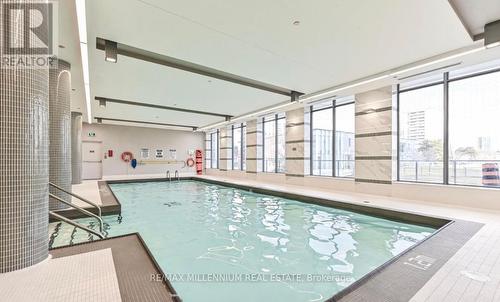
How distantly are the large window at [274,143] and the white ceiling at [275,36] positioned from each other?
474 centimetres

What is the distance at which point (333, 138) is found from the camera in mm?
8141

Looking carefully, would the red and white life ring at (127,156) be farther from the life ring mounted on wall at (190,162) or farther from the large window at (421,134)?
the large window at (421,134)

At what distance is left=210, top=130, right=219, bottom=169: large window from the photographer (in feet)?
51.6

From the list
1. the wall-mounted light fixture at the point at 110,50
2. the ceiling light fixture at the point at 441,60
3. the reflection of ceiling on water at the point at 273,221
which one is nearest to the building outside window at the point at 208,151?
the reflection of ceiling on water at the point at 273,221

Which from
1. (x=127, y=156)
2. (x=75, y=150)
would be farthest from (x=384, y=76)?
(x=127, y=156)

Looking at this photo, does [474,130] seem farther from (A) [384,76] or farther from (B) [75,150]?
(B) [75,150]

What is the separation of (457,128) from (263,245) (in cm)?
515

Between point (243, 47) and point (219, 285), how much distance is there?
3580 millimetres

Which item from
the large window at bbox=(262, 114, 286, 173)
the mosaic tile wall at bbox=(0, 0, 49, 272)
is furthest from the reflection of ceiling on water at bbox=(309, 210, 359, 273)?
the large window at bbox=(262, 114, 286, 173)

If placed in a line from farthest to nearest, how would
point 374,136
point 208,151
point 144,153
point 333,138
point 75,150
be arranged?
1. point 208,151
2. point 144,153
3. point 75,150
4. point 333,138
5. point 374,136

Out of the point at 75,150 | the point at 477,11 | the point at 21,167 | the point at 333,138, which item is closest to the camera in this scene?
the point at 21,167

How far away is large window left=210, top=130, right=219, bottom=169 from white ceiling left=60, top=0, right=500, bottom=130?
9.81m

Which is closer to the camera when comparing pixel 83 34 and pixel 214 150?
pixel 83 34

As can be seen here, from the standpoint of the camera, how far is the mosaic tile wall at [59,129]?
4.50 meters
